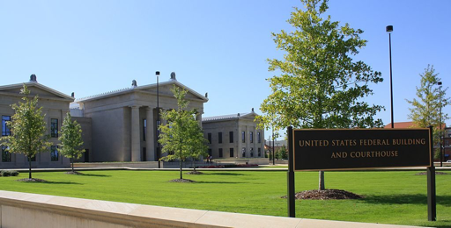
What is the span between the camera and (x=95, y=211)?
7094mm

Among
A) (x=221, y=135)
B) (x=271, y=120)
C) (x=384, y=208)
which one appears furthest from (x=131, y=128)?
(x=384, y=208)

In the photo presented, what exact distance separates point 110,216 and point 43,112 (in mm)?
55898

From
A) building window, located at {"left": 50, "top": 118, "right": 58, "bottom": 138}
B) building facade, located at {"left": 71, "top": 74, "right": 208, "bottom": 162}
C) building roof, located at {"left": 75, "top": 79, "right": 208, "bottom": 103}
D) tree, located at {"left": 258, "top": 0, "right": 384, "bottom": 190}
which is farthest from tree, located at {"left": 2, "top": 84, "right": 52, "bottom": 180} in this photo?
building roof, located at {"left": 75, "top": 79, "right": 208, "bottom": 103}

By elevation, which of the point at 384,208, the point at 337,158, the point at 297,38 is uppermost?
the point at 297,38

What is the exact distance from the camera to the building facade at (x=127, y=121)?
219 feet

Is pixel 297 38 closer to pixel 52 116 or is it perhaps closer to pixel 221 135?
pixel 52 116

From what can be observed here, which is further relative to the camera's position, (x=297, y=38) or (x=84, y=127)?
(x=84, y=127)

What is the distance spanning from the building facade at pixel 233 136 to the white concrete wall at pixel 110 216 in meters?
81.9

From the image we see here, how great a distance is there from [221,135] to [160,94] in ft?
91.8

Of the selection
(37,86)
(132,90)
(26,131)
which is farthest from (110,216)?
(132,90)

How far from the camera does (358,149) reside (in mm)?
9031

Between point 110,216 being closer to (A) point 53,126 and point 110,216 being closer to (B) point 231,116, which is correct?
(A) point 53,126

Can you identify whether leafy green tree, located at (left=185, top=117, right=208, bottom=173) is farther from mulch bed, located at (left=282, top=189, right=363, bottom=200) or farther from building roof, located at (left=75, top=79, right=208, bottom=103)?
building roof, located at (left=75, top=79, right=208, bottom=103)

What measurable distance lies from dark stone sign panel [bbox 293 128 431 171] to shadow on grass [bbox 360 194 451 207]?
13.3 ft
